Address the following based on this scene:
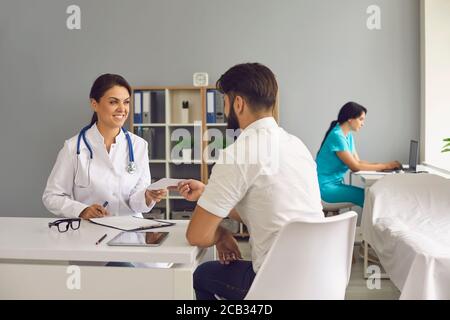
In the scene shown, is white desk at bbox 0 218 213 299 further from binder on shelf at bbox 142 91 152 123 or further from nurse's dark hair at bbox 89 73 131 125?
binder on shelf at bbox 142 91 152 123

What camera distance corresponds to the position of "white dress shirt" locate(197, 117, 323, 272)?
1421 millimetres

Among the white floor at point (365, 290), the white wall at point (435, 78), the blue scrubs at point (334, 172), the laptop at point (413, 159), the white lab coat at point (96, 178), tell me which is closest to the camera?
the white lab coat at point (96, 178)

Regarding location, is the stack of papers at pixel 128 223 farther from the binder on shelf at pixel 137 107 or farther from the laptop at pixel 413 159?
the laptop at pixel 413 159

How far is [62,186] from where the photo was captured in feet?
7.04

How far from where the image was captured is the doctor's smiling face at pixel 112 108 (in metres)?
2.19

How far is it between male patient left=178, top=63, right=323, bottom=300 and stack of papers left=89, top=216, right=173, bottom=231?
262mm

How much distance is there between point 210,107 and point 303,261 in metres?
3.22

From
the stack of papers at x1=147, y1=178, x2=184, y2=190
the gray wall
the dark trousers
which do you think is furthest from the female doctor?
the gray wall

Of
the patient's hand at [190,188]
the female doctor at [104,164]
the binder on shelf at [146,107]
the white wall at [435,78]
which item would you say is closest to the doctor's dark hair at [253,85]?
the patient's hand at [190,188]

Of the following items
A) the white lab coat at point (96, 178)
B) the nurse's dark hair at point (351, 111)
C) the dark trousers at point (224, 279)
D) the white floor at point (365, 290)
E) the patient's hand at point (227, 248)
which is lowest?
the white floor at point (365, 290)

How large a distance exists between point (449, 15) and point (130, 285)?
4052mm
